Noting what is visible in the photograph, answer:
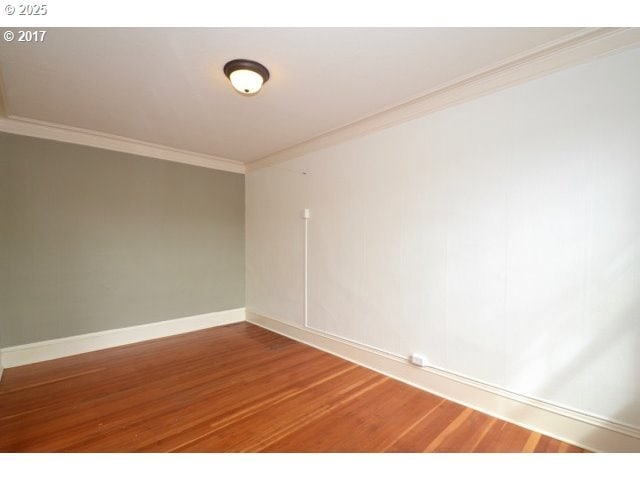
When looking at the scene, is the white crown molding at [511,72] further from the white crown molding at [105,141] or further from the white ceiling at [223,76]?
the white crown molding at [105,141]

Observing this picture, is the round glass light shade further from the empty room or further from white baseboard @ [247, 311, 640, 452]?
white baseboard @ [247, 311, 640, 452]

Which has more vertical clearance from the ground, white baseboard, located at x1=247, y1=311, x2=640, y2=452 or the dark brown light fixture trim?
the dark brown light fixture trim

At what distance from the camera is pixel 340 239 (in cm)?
307

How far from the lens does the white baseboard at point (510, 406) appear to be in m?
1.58

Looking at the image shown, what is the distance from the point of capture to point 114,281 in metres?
3.36

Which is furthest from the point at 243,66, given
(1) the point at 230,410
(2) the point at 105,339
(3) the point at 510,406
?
(2) the point at 105,339

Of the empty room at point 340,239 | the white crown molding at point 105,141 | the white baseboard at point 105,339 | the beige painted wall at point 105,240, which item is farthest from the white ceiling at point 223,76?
the white baseboard at point 105,339

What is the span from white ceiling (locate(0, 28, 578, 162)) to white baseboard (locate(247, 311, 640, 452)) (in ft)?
7.53

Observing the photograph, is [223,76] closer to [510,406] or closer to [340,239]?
[340,239]

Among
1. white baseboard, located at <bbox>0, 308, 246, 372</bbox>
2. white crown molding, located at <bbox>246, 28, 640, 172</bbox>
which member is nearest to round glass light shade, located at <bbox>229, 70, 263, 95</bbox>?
white crown molding, located at <bbox>246, 28, 640, 172</bbox>

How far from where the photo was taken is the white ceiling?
1.66m

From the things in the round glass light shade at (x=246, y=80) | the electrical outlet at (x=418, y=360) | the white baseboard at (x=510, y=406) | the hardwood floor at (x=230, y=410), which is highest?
the round glass light shade at (x=246, y=80)
